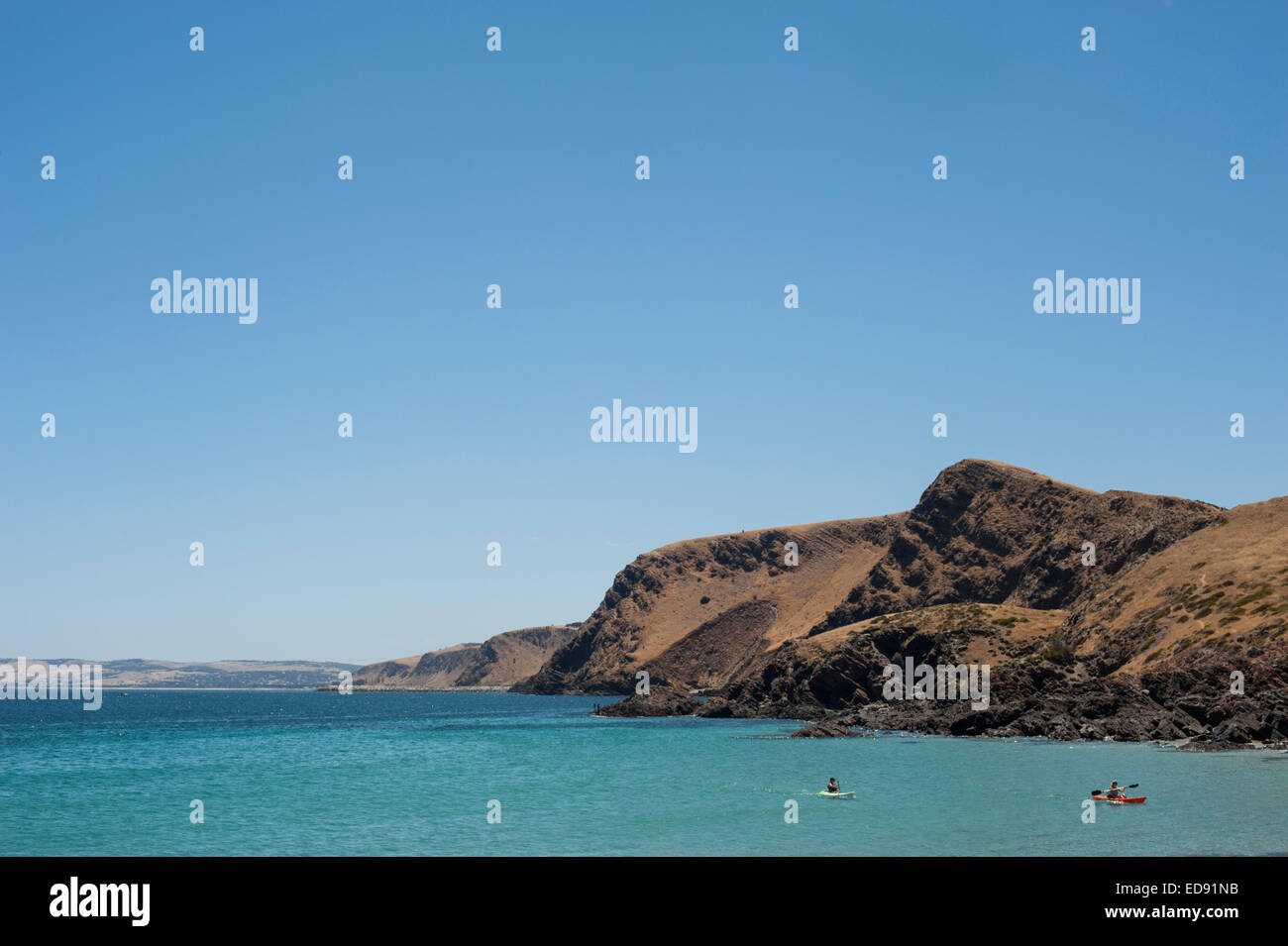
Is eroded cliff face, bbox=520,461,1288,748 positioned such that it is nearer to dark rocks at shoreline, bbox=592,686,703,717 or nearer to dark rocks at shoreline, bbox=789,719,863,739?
dark rocks at shoreline, bbox=592,686,703,717

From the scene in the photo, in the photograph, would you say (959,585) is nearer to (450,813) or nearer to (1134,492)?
(1134,492)

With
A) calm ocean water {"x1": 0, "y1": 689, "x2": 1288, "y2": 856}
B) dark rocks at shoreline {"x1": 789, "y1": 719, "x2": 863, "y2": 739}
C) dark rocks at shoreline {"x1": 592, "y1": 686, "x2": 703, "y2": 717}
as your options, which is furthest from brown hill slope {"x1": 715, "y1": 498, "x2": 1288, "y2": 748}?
calm ocean water {"x1": 0, "y1": 689, "x2": 1288, "y2": 856}

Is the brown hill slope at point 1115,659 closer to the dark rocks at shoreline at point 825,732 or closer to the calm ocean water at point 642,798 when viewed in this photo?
the dark rocks at shoreline at point 825,732

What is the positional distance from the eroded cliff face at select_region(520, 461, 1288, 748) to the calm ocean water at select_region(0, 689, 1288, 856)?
11.8m

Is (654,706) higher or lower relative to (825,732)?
lower

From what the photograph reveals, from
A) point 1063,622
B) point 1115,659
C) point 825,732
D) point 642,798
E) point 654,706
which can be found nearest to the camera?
point 642,798

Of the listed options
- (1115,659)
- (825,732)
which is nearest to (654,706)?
(825,732)

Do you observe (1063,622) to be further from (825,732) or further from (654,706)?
(654,706)

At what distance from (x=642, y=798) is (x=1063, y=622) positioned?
3660 inches

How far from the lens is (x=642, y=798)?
52938 mm

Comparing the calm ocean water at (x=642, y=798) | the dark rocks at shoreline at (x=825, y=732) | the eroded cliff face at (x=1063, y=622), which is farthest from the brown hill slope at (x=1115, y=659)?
the calm ocean water at (x=642, y=798)

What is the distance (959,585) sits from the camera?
590ft
